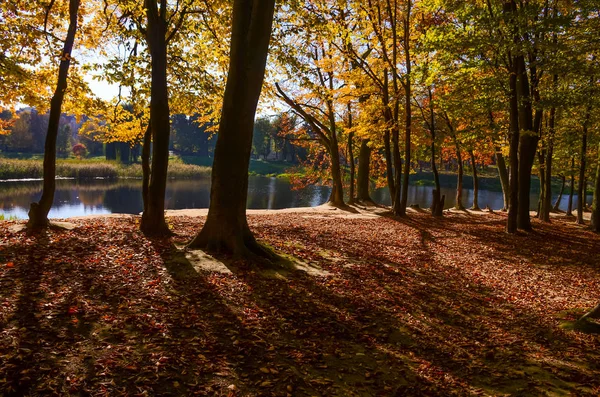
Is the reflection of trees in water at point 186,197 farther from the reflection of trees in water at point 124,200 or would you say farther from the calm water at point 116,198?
the reflection of trees in water at point 124,200

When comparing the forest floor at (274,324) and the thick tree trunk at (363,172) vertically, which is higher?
the thick tree trunk at (363,172)

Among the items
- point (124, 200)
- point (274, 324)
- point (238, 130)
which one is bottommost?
→ point (124, 200)

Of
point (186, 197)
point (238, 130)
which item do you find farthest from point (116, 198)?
point (238, 130)

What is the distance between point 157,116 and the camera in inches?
357

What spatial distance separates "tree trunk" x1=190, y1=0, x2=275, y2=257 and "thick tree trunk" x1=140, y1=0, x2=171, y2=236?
2.22 metres

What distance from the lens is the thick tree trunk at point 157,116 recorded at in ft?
29.1

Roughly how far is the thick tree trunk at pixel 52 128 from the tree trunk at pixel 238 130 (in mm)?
4376

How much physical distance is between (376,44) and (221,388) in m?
17.0

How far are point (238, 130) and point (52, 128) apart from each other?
5.67 metres

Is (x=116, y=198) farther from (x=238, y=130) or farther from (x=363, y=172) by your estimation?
(x=238, y=130)

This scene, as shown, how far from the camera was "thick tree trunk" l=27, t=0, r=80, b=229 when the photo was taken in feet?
30.3

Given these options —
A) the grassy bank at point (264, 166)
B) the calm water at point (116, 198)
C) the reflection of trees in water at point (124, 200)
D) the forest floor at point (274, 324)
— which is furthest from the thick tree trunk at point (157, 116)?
the grassy bank at point (264, 166)

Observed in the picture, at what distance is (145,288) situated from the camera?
552cm

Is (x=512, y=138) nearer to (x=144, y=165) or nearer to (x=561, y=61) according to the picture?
(x=561, y=61)
